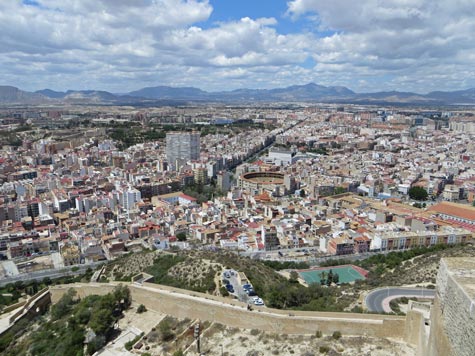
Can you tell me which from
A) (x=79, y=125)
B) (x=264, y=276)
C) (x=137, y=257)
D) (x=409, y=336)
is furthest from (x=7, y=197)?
(x=79, y=125)

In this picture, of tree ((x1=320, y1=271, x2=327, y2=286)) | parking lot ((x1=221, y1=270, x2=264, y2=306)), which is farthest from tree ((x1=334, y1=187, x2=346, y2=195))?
parking lot ((x1=221, y1=270, x2=264, y2=306))

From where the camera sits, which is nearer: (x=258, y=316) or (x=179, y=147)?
(x=258, y=316)

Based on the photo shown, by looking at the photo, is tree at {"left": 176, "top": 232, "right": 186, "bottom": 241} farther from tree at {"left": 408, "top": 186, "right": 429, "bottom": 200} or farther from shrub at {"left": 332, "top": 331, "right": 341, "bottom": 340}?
tree at {"left": 408, "top": 186, "right": 429, "bottom": 200}

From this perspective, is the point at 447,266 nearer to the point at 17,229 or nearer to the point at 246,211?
the point at 246,211

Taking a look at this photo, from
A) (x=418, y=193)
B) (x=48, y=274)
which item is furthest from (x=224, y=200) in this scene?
(x=418, y=193)

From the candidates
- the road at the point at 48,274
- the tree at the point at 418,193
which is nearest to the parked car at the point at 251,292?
the road at the point at 48,274

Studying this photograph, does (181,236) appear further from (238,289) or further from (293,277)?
(238,289)
